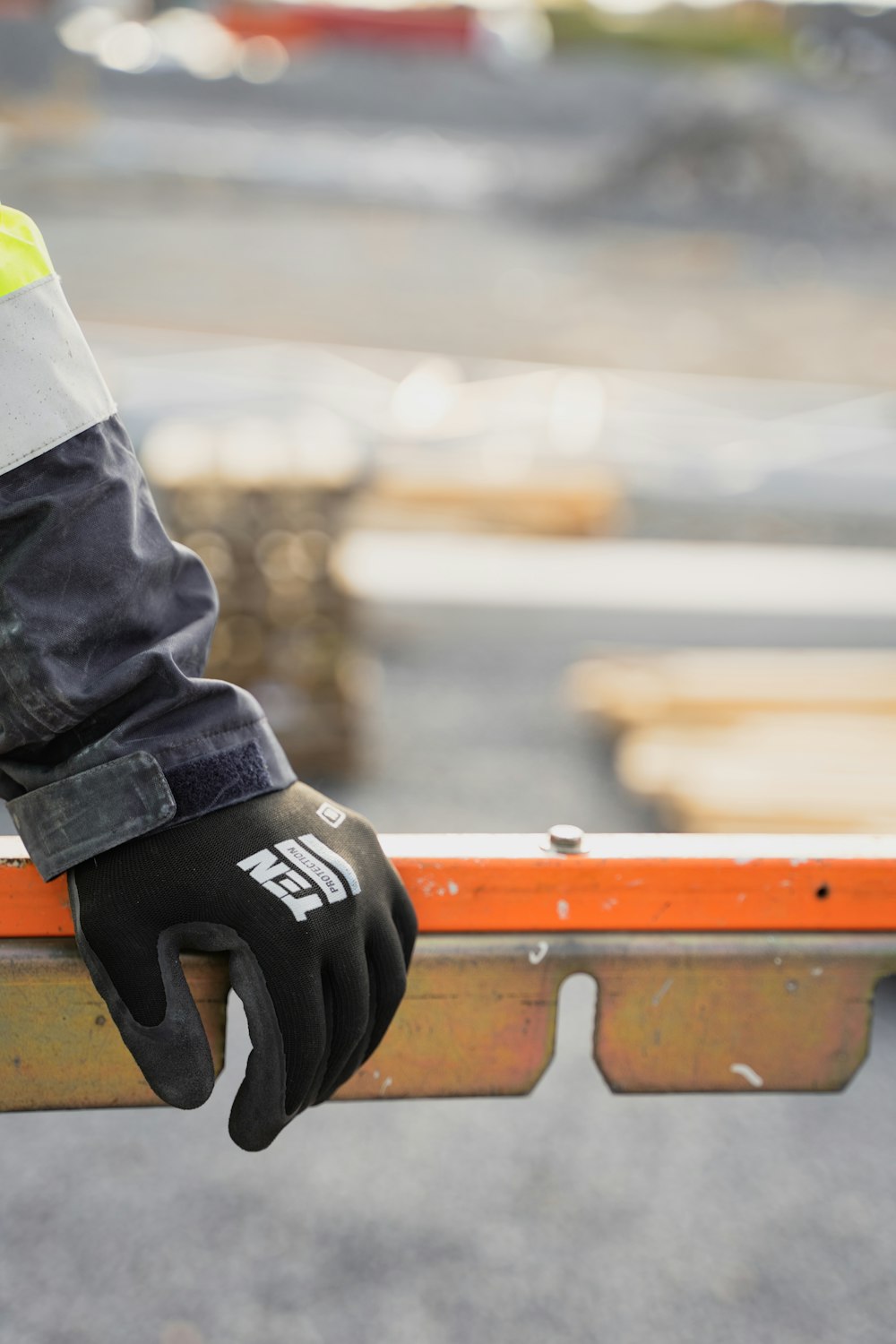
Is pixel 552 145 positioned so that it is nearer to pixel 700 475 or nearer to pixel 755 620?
pixel 700 475

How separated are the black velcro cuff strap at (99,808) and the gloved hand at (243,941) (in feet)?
0.08

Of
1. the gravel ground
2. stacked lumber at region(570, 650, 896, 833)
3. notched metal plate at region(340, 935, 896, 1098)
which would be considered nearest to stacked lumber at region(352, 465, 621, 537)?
stacked lumber at region(570, 650, 896, 833)

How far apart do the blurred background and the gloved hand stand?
1.23 m

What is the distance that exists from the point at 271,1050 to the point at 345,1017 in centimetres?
8

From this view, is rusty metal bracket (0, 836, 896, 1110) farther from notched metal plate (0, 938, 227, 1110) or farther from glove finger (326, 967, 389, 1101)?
glove finger (326, 967, 389, 1101)

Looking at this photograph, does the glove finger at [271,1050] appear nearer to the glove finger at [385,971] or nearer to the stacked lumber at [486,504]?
the glove finger at [385,971]

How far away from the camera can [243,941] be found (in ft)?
3.76

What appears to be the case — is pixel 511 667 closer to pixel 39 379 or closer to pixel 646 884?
pixel 646 884

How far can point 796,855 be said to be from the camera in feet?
4.61

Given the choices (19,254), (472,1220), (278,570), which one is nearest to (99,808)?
(19,254)

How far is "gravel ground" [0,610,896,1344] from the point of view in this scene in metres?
2.22

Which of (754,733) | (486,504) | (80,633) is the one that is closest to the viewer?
(80,633)

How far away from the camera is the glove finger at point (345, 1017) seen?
46.3 inches

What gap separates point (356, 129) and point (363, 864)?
81.6ft
